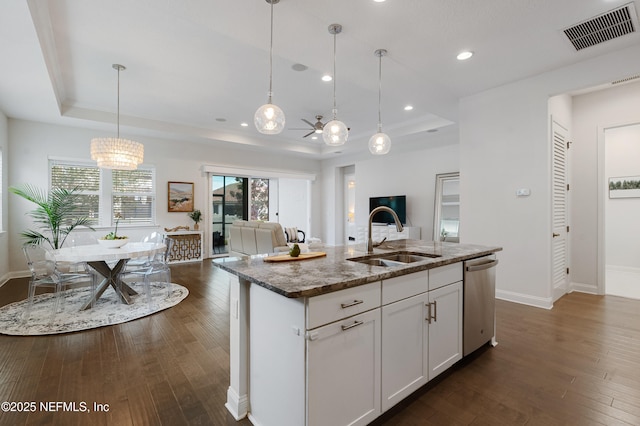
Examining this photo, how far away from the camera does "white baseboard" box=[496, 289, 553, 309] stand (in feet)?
11.7

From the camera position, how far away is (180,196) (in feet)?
22.3

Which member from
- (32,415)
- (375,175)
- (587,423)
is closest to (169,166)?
(375,175)

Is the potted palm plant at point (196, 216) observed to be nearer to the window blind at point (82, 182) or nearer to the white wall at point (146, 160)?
the white wall at point (146, 160)

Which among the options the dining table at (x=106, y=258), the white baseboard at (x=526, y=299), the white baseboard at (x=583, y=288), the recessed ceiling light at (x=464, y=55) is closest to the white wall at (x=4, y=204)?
the dining table at (x=106, y=258)

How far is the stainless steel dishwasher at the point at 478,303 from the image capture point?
230 centimetres

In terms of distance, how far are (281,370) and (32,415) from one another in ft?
5.29

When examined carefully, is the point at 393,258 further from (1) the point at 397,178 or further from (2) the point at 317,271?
(1) the point at 397,178

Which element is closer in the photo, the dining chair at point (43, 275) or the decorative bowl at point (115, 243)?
the dining chair at point (43, 275)

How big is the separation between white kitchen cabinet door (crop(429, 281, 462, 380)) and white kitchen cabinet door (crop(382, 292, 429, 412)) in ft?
0.24

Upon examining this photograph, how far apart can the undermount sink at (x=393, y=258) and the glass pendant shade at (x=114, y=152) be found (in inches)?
149

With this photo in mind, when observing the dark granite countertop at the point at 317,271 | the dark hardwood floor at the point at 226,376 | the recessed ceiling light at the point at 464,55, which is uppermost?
the recessed ceiling light at the point at 464,55

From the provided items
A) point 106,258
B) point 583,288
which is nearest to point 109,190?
point 106,258

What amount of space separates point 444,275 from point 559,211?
294cm

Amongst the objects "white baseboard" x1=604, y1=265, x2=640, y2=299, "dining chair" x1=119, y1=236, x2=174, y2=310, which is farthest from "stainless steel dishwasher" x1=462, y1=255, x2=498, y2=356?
"dining chair" x1=119, y1=236, x2=174, y2=310
